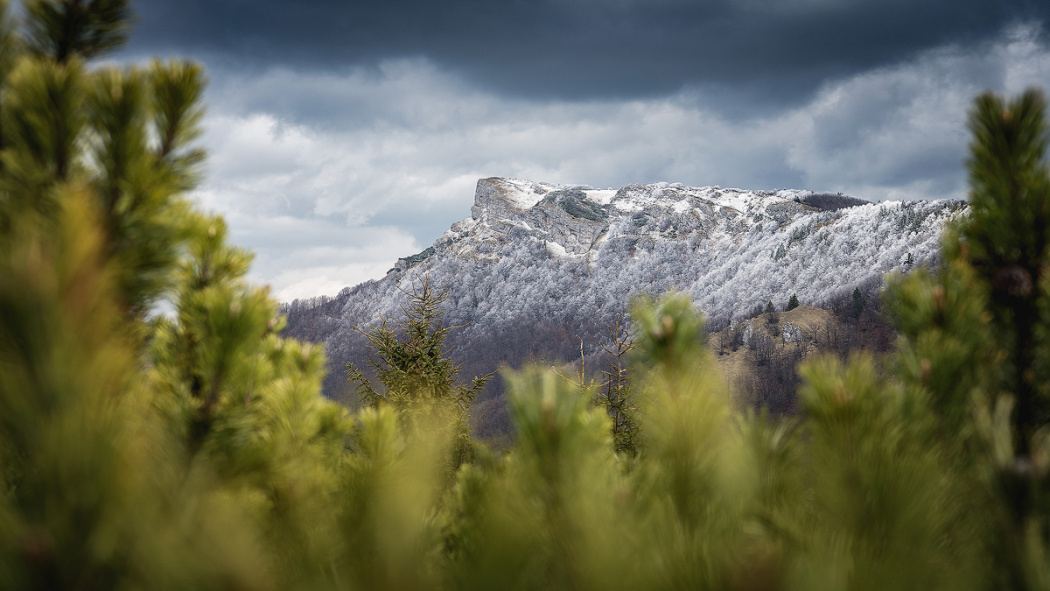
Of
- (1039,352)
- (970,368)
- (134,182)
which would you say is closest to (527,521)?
(134,182)

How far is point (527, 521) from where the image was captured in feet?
3.84

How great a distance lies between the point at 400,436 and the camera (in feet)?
6.59

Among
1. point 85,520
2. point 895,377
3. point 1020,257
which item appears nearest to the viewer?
point 85,520

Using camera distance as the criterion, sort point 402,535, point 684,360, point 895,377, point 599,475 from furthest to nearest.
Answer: point 895,377, point 684,360, point 599,475, point 402,535

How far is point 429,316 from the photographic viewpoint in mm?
12453

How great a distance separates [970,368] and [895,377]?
11.1 inches

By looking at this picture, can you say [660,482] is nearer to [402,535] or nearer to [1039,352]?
[402,535]

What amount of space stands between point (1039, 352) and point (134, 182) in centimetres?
266

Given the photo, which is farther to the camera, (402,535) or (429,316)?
(429,316)

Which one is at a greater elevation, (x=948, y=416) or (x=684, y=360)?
(x=684, y=360)

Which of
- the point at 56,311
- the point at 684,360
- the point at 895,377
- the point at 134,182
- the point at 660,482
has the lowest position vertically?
the point at 660,482

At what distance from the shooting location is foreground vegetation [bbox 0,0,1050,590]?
93cm

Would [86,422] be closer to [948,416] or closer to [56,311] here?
[56,311]

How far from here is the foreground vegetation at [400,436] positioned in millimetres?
935
